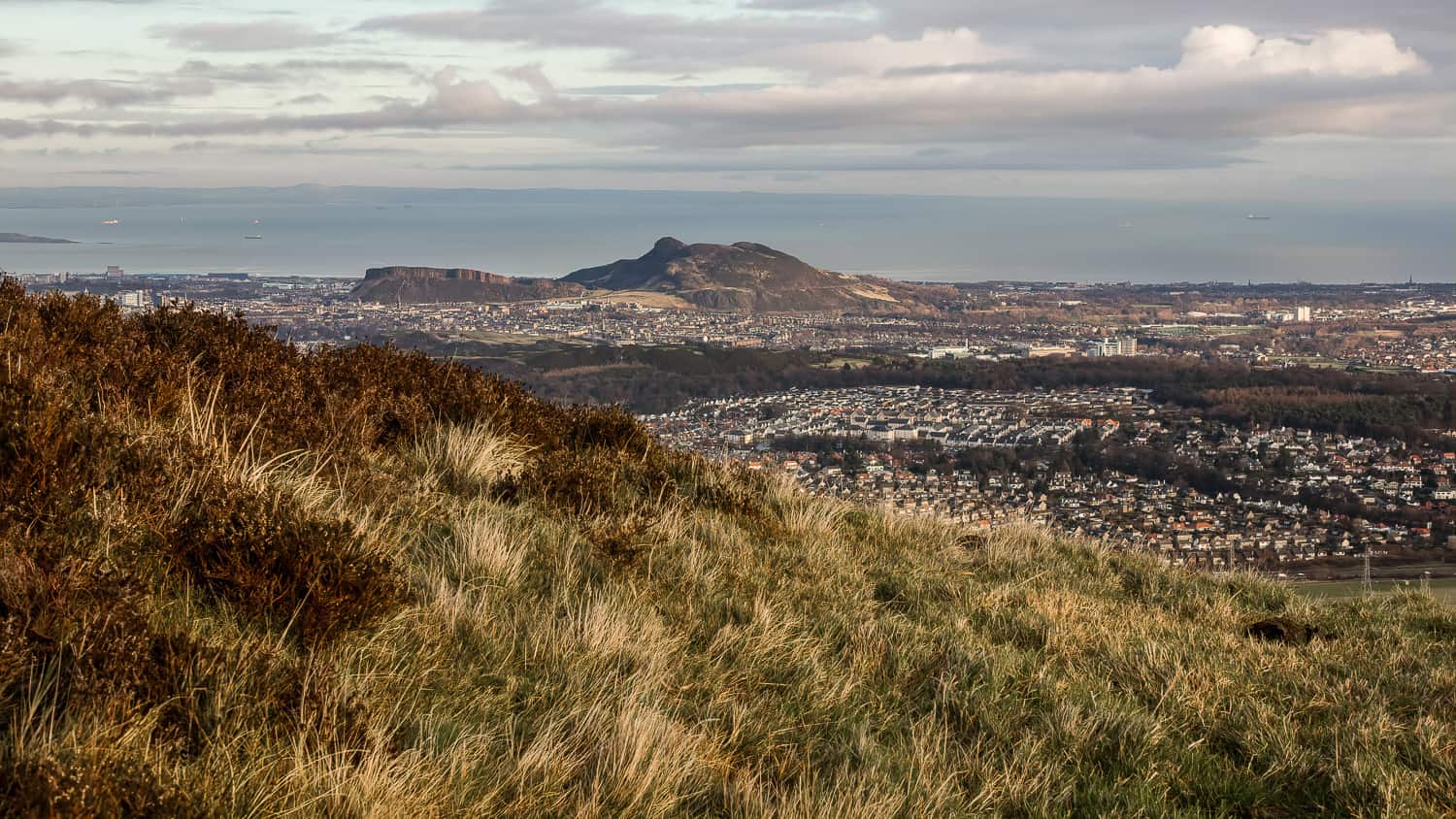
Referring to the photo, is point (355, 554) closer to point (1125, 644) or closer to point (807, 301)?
point (1125, 644)

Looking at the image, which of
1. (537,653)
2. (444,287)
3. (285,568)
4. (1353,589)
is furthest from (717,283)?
(285,568)

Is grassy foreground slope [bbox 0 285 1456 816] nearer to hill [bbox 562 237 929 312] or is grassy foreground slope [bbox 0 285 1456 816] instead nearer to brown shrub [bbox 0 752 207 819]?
brown shrub [bbox 0 752 207 819]

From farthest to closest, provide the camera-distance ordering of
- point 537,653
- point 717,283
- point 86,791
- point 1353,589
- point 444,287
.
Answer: point 717,283
point 444,287
point 1353,589
point 537,653
point 86,791

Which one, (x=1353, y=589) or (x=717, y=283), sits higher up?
(x=717, y=283)

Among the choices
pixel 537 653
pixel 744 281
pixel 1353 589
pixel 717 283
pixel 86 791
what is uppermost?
pixel 744 281

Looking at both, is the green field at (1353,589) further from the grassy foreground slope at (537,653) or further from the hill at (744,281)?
the hill at (744,281)

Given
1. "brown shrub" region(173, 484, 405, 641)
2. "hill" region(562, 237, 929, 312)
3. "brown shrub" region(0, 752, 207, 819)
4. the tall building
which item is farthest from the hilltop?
"brown shrub" region(0, 752, 207, 819)

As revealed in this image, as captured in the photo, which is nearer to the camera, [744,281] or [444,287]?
[444,287]

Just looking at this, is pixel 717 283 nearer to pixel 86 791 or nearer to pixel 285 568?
pixel 285 568
